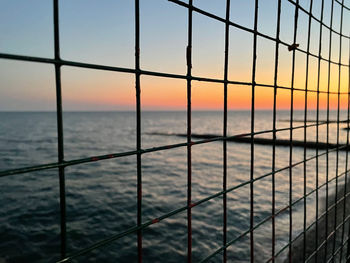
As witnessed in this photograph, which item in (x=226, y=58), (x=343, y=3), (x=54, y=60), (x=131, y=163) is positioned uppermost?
(x=343, y=3)

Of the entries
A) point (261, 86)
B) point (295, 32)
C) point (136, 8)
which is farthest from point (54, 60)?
point (295, 32)

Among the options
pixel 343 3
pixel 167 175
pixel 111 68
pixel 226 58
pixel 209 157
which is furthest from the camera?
pixel 209 157

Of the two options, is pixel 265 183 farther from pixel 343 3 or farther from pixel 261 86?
pixel 261 86

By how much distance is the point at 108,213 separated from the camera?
13.9 metres

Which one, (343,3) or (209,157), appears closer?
(343,3)

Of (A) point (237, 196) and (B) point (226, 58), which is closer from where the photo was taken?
(B) point (226, 58)

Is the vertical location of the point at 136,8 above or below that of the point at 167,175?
above

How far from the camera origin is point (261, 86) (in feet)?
6.16

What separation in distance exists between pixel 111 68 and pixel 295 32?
1825 millimetres

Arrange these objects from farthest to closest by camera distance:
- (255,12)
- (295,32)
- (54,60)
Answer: (295,32) → (255,12) → (54,60)

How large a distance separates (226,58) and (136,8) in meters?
0.70

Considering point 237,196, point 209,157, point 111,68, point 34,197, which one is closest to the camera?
point 111,68

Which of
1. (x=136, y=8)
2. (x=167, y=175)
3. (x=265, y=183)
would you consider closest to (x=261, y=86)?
(x=136, y=8)

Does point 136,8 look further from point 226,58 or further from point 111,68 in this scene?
point 226,58
